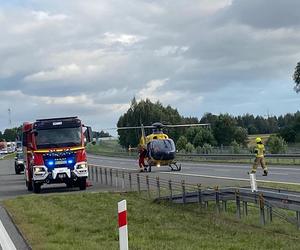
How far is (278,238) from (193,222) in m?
3.23

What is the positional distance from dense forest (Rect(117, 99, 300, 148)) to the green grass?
69.0 m

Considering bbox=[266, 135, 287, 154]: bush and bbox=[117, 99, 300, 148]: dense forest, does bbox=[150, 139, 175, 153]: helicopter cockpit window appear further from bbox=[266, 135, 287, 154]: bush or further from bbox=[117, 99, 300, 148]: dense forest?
bbox=[117, 99, 300, 148]: dense forest

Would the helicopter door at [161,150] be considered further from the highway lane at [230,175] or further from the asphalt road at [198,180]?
the asphalt road at [198,180]

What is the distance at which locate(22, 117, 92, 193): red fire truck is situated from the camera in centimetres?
2790

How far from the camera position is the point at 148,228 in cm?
1342

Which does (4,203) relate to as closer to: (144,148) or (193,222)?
(193,222)

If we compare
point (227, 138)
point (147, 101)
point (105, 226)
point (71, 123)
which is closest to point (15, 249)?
point (105, 226)

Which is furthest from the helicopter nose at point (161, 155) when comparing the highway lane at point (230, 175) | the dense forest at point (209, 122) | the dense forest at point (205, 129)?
the dense forest at point (209, 122)

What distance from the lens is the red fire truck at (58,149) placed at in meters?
27.9

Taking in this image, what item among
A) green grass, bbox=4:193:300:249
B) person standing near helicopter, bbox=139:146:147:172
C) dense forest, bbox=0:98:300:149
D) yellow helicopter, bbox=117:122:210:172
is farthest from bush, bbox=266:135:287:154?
green grass, bbox=4:193:300:249

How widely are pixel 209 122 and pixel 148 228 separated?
11599 cm

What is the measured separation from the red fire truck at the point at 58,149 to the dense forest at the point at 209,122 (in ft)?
195

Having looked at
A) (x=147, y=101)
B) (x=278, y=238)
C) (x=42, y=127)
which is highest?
(x=147, y=101)

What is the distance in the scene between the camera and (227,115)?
11350 cm
